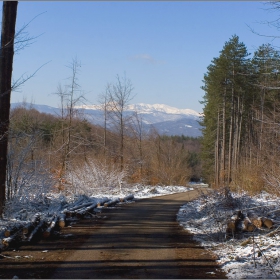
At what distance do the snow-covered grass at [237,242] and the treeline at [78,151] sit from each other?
20.7ft

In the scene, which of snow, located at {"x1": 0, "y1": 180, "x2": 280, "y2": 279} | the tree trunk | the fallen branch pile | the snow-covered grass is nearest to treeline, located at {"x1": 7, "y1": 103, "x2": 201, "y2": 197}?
the tree trunk

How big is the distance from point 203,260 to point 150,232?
3552 millimetres

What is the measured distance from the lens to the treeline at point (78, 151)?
45.6ft

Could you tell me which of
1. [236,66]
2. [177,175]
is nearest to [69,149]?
[236,66]

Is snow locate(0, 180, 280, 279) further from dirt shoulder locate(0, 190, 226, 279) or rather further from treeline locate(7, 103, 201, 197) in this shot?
treeline locate(7, 103, 201, 197)

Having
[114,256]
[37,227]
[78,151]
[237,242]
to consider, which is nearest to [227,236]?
[237,242]

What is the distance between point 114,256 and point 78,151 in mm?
19210

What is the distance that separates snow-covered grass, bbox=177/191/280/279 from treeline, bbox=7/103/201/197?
630 centimetres

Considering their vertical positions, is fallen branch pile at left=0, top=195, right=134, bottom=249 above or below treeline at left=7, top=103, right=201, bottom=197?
below

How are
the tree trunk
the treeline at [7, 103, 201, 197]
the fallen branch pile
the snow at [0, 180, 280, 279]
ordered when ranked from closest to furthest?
the snow at [0, 180, 280, 279] → the fallen branch pile → the tree trunk → the treeline at [7, 103, 201, 197]

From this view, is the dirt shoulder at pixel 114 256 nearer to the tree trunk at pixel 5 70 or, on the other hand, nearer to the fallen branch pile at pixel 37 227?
the fallen branch pile at pixel 37 227

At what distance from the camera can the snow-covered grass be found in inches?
288

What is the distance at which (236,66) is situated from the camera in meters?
37.5

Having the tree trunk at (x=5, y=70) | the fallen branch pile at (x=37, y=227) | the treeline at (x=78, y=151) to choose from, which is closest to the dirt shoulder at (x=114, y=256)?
the fallen branch pile at (x=37, y=227)
